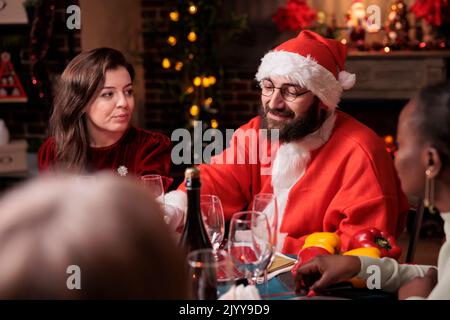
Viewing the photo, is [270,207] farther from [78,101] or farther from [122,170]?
[78,101]

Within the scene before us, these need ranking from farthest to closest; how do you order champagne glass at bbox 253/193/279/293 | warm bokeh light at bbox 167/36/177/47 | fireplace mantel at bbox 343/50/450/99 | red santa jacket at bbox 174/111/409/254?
fireplace mantel at bbox 343/50/450/99 < warm bokeh light at bbox 167/36/177/47 < red santa jacket at bbox 174/111/409/254 < champagne glass at bbox 253/193/279/293

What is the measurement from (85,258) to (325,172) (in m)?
1.53

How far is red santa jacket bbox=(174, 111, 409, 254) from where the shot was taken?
74.7 inches

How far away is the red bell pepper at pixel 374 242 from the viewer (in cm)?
154

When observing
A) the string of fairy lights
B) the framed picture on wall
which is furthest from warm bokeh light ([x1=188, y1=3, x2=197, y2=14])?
the framed picture on wall

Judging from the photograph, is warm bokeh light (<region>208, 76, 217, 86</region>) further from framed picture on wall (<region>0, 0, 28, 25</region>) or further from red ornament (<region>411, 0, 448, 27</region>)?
red ornament (<region>411, 0, 448, 27</region>)

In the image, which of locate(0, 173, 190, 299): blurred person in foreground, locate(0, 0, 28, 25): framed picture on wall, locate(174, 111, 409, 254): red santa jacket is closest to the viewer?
locate(0, 173, 190, 299): blurred person in foreground

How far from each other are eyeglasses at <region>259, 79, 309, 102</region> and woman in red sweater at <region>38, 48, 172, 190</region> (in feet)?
1.54

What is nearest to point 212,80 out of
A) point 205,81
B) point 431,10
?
point 205,81

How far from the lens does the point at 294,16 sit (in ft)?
15.5

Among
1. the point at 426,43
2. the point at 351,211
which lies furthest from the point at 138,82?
the point at 351,211

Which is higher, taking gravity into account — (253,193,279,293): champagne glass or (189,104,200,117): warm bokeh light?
(189,104,200,117): warm bokeh light

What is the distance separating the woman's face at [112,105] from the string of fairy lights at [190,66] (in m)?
2.30
